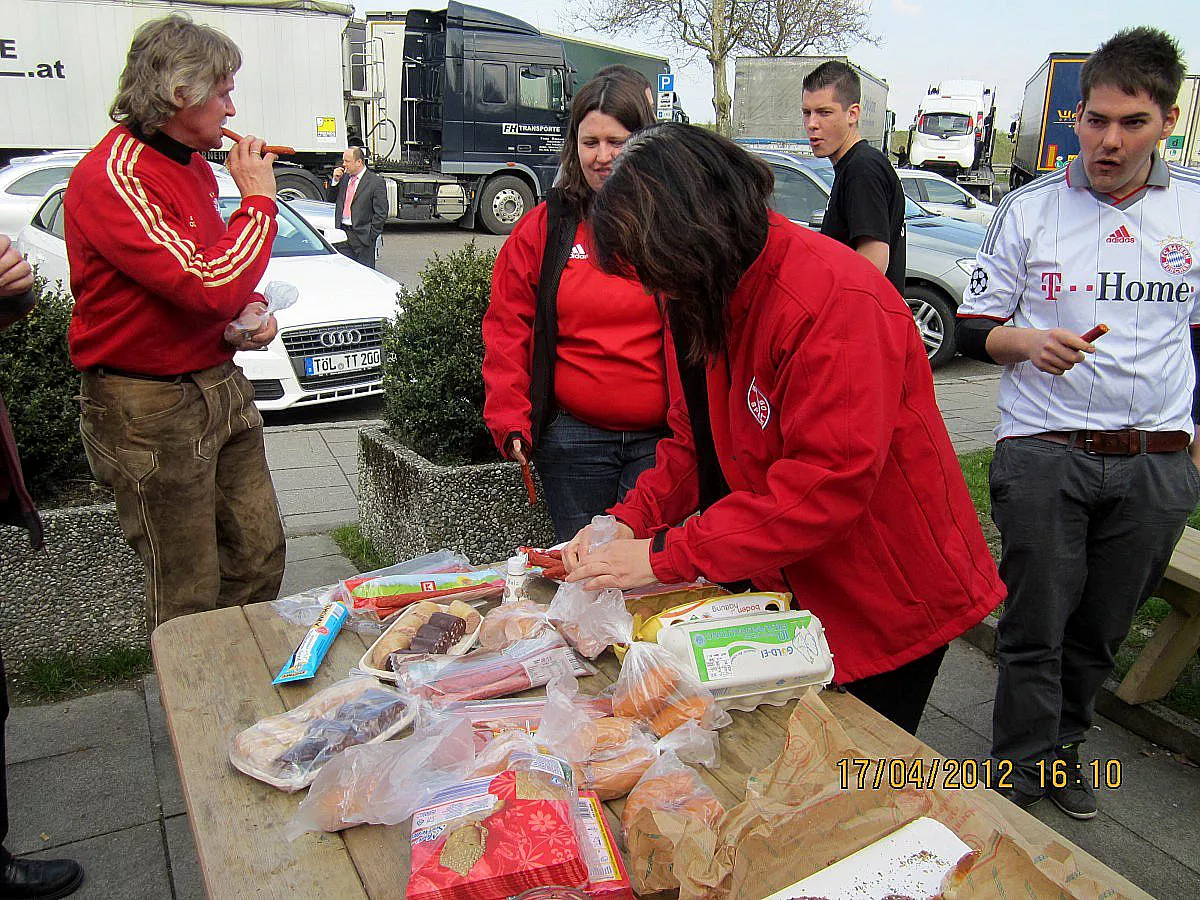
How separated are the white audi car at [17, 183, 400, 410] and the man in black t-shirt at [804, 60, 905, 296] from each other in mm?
2958

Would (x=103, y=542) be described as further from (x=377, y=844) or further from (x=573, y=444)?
(x=377, y=844)

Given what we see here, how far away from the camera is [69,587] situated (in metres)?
3.24

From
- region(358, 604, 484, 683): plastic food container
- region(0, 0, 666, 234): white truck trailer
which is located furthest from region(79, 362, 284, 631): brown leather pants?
region(0, 0, 666, 234): white truck trailer

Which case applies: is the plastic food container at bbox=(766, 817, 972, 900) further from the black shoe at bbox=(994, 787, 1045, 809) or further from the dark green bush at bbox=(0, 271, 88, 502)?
the dark green bush at bbox=(0, 271, 88, 502)

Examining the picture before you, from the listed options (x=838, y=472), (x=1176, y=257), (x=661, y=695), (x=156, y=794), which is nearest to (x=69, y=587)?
(x=156, y=794)

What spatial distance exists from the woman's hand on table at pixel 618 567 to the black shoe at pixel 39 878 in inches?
65.2

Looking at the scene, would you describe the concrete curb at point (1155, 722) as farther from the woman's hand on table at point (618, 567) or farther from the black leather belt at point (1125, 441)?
the woman's hand on table at point (618, 567)

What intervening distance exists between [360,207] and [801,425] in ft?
31.5

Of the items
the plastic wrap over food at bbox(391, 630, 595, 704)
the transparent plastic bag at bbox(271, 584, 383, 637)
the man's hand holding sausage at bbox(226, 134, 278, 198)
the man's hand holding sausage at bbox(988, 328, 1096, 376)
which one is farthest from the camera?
Result: the man's hand holding sausage at bbox(226, 134, 278, 198)

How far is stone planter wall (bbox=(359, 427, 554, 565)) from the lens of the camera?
362 centimetres

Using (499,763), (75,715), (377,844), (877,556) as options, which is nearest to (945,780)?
(877,556)

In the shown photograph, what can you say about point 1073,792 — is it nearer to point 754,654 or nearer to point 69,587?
point 754,654

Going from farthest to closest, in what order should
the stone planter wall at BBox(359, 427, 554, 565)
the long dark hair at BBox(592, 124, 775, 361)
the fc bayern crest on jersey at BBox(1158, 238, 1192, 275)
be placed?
the stone planter wall at BBox(359, 427, 554, 565), the fc bayern crest on jersey at BBox(1158, 238, 1192, 275), the long dark hair at BBox(592, 124, 775, 361)

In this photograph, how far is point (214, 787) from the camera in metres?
1.48
